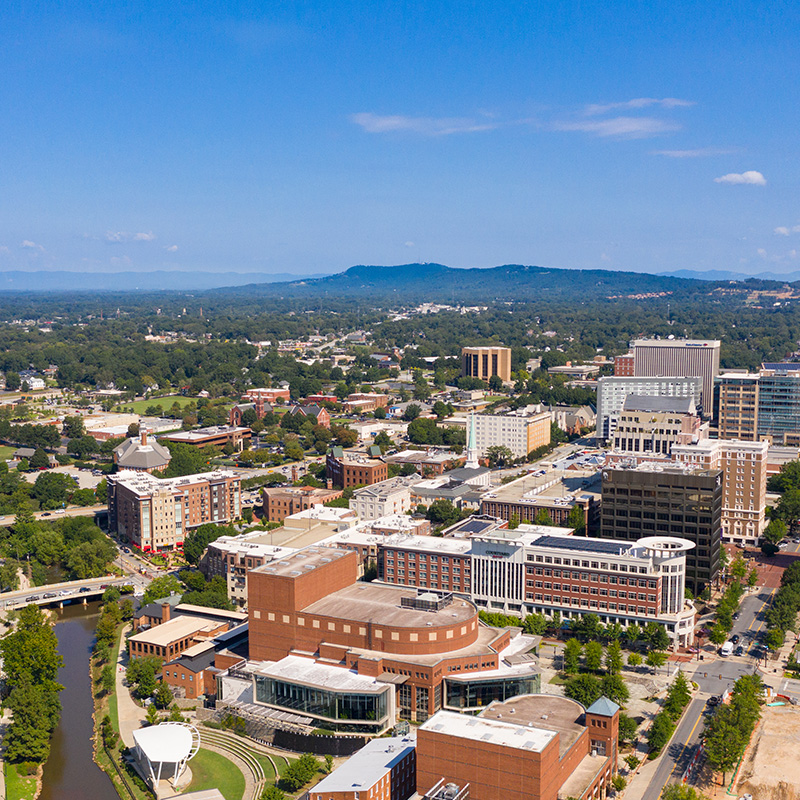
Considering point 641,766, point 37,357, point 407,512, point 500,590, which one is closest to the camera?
point 641,766

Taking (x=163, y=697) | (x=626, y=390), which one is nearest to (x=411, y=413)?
(x=626, y=390)

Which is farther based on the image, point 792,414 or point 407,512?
point 792,414

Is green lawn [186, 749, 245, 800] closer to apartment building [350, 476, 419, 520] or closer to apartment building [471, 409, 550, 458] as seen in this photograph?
apartment building [350, 476, 419, 520]

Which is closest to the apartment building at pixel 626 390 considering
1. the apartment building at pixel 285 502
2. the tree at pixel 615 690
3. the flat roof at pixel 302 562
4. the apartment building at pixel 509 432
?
the apartment building at pixel 509 432

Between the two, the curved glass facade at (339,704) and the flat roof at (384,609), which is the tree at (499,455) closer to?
the flat roof at (384,609)

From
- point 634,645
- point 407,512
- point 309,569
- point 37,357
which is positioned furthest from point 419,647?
point 37,357

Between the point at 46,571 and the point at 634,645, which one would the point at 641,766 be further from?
the point at 46,571

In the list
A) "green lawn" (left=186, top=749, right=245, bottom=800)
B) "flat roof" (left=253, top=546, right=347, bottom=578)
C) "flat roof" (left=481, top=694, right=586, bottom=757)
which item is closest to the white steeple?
"flat roof" (left=253, top=546, right=347, bottom=578)

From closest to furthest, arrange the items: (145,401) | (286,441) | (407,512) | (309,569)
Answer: (309,569) → (407,512) → (286,441) → (145,401)

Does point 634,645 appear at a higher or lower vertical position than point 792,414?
lower
